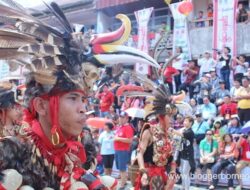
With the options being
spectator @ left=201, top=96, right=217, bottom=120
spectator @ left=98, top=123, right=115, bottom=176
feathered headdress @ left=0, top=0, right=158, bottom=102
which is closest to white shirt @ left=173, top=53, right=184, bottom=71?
spectator @ left=201, top=96, right=217, bottom=120

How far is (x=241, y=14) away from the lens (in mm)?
17594

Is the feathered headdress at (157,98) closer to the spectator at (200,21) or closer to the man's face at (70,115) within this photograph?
the man's face at (70,115)

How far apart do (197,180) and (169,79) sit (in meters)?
4.83

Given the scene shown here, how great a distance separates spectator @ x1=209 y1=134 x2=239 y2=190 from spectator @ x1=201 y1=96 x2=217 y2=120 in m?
2.05

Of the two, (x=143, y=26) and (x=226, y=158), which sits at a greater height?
(x=143, y=26)

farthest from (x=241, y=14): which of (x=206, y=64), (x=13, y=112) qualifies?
(x=13, y=112)

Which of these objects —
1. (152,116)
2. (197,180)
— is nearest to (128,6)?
(197,180)

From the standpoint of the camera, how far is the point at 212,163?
10078 millimetres

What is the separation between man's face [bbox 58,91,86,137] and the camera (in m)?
2.47

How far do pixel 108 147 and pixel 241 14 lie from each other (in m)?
9.50

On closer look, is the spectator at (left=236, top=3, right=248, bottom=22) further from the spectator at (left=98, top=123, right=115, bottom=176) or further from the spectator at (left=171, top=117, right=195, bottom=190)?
the spectator at (left=98, top=123, right=115, bottom=176)

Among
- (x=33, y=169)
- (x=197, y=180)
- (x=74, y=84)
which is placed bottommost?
(x=197, y=180)

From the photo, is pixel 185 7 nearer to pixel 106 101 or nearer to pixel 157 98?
pixel 106 101

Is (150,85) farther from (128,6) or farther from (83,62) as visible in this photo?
(128,6)
